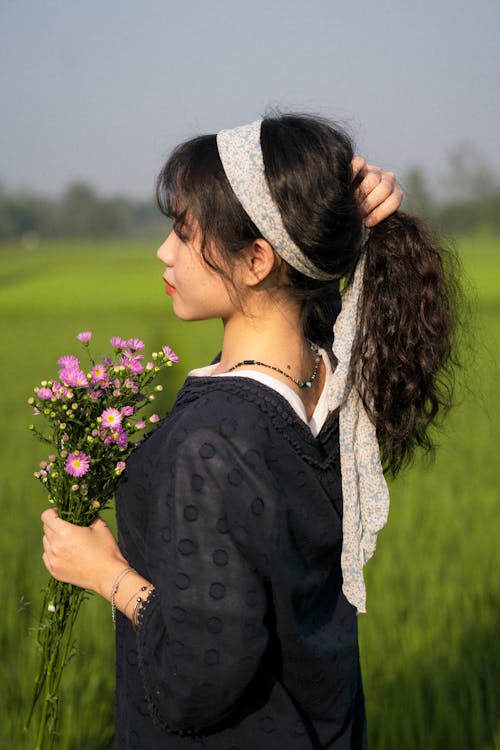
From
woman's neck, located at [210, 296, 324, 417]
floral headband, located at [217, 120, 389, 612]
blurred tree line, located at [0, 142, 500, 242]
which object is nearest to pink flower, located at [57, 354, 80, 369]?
woman's neck, located at [210, 296, 324, 417]

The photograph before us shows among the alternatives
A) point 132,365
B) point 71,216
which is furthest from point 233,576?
point 71,216

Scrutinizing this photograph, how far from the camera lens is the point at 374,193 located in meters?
1.46

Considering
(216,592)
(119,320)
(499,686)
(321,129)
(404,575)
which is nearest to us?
(216,592)

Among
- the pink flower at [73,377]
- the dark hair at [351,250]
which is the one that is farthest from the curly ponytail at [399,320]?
the pink flower at [73,377]

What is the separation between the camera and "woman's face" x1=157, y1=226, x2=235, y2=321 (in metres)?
1.40

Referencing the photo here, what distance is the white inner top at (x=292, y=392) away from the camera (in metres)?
1.37

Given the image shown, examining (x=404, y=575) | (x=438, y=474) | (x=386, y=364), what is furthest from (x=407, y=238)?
(x=438, y=474)

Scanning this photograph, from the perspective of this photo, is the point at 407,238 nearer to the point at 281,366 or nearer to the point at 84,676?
the point at 281,366

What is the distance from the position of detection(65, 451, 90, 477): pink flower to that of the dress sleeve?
181 mm

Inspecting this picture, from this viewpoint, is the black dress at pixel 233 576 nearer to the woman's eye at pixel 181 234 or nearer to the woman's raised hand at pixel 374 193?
the woman's eye at pixel 181 234

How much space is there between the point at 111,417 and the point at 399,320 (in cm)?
46

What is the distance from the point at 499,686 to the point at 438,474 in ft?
8.88

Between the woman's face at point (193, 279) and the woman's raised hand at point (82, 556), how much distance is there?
0.36 m

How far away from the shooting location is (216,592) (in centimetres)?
124
